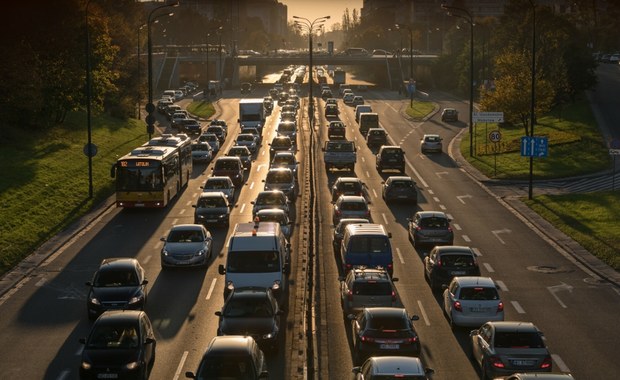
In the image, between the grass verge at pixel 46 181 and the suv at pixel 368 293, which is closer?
the suv at pixel 368 293

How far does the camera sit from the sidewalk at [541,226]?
4016 cm

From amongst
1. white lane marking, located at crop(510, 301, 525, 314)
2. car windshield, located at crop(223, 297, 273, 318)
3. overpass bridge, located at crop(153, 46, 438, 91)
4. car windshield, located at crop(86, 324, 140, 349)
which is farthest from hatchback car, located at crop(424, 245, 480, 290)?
overpass bridge, located at crop(153, 46, 438, 91)

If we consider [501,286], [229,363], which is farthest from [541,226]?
[229,363]

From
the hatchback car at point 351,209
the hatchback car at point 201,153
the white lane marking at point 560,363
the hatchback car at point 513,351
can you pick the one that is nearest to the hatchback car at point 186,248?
the hatchback car at point 351,209

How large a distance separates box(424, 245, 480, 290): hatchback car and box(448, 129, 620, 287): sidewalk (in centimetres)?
A: 607

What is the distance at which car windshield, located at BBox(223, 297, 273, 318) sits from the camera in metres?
27.4

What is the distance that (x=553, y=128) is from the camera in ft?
287

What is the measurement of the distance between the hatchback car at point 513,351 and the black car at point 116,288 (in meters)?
11.2

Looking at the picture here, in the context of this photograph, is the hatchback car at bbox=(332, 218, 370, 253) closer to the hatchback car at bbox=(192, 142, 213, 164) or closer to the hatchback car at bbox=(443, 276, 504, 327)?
the hatchback car at bbox=(443, 276, 504, 327)

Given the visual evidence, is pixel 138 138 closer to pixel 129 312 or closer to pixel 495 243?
pixel 495 243

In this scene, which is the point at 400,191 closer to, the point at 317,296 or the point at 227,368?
the point at 317,296

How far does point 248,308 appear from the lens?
27516mm

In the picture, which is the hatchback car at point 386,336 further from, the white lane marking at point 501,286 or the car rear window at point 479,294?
the white lane marking at point 501,286

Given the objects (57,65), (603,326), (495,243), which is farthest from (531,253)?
(57,65)
